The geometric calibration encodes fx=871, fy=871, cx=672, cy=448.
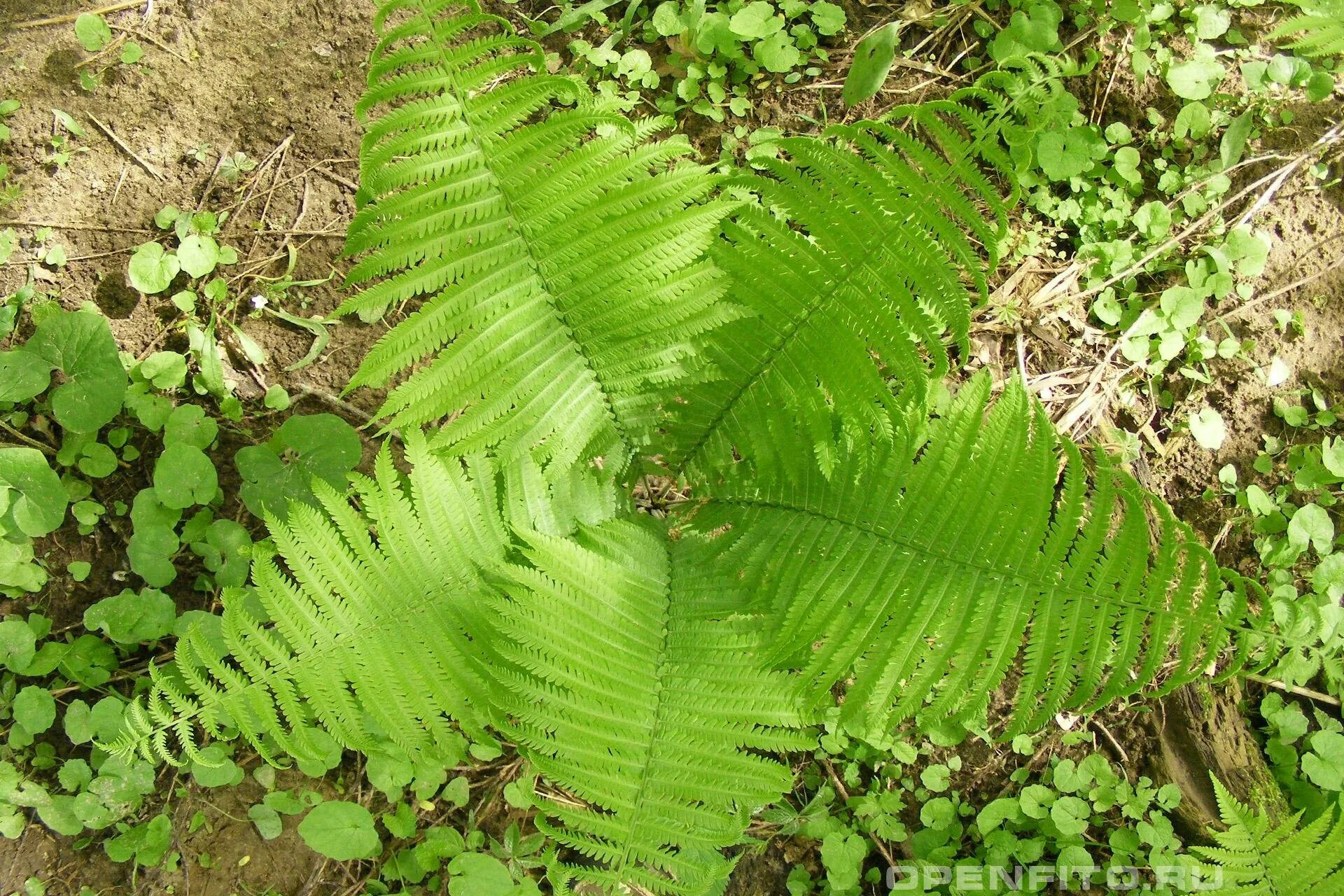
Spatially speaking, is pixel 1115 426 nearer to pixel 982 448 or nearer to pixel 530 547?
pixel 982 448

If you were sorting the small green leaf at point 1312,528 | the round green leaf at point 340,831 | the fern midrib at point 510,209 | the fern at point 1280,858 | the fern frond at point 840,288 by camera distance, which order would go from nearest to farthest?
1. the fern midrib at point 510,209
2. the fern frond at point 840,288
3. the fern at point 1280,858
4. the round green leaf at point 340,831
5. the small green leaf at point 1312,528

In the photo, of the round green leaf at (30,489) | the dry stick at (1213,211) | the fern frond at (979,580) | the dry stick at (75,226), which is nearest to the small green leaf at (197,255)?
the dry stick at (75,226)

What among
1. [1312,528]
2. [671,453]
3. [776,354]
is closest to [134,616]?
[671,453]

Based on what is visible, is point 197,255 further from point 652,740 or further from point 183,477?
point 652,740

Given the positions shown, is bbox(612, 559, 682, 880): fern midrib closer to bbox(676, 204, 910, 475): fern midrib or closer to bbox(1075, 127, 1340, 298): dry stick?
bbox(676, 204, 910, 475): fern midrib

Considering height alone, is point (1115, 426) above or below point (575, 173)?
below

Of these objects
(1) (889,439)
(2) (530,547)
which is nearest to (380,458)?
(2) (530,547)

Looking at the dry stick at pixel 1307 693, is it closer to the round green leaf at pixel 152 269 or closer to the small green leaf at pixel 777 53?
the small green leaf at pixel 777 53

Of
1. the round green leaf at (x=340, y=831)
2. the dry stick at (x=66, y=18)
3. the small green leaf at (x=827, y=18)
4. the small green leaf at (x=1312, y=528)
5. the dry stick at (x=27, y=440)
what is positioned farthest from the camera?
the small green leaf at (x=827, y=18)
